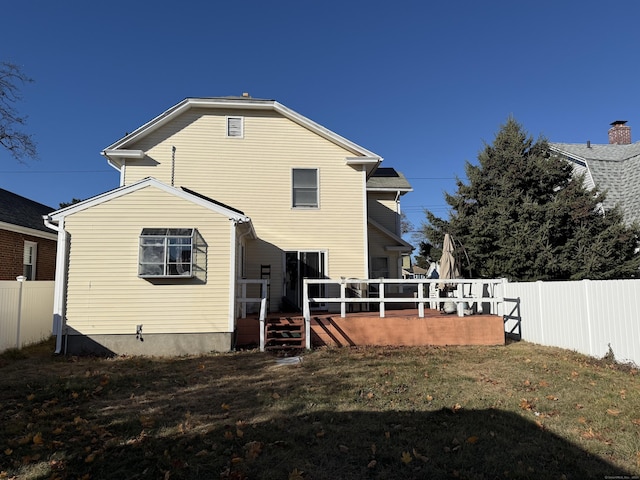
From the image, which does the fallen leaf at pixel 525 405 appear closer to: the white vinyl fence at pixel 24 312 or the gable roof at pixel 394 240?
the gable roof at pixel 394 240

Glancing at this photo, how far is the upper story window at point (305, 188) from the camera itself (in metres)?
13.1

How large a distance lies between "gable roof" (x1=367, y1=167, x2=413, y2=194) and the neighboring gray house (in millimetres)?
6523

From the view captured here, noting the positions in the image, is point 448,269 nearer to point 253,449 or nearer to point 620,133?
point 253,449

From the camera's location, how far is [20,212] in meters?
15.0

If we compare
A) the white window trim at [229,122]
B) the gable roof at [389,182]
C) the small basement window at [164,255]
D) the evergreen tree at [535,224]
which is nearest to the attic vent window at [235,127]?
the white window trim at [229,122]

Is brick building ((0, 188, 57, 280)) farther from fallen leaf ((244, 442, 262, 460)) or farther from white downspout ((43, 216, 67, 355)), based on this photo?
fallen leaf ((244, 442, 262, 460))

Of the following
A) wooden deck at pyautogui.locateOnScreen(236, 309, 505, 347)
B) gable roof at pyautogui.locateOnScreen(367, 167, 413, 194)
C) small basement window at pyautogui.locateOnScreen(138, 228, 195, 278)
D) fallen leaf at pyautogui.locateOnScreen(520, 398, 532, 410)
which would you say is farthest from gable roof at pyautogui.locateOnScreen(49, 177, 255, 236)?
gable roof at pyautogui.locateOnScreen(367, 167, 413, 194)

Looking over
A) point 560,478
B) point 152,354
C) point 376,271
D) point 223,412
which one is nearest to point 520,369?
point 560,478

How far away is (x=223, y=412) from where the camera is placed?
518 centimetres

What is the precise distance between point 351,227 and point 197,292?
5.75 meters

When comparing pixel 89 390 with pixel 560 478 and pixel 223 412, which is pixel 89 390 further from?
pixel 560 478

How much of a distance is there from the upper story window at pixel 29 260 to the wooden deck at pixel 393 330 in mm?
10046

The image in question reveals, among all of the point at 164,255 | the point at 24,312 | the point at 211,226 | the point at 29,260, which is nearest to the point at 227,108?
the point at 211,226

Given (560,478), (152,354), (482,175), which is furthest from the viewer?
(482,175)
